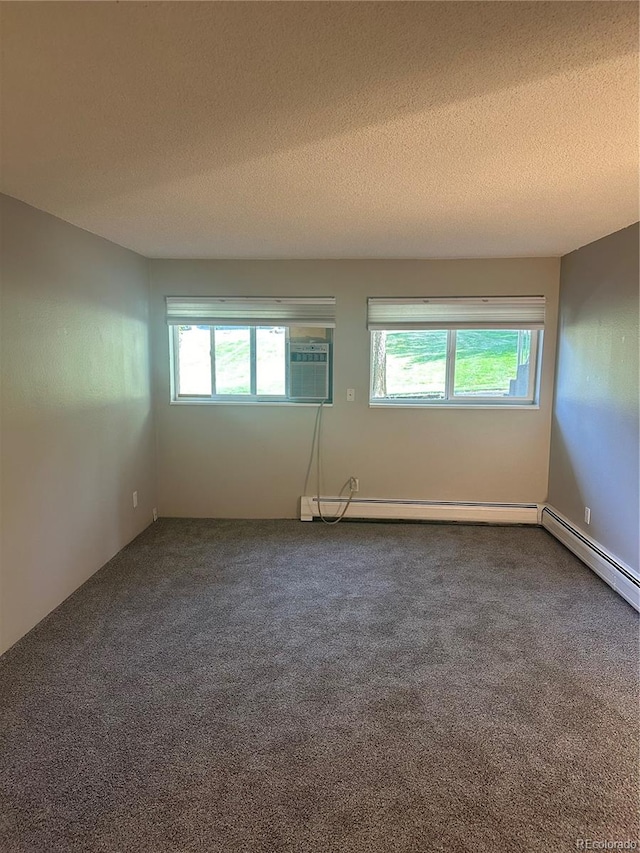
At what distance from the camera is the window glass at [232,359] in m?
4.31

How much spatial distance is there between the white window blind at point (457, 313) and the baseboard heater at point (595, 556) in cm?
160

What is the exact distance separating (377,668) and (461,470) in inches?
91.6

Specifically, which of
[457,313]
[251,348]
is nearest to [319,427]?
[251,348]

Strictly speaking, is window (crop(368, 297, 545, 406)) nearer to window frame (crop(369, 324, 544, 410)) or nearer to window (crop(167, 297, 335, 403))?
window frame (crop(369, 324, 544, 410))

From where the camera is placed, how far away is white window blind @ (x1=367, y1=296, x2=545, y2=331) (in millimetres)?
4055

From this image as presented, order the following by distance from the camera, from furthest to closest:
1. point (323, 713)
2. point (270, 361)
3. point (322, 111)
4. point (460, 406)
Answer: point (270, 361) < point (460, 406) < point (323, 713) < point (322, 111)

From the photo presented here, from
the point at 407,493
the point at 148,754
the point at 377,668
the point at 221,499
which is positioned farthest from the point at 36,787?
the point at 407,493

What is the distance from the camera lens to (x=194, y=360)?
14.4 feet

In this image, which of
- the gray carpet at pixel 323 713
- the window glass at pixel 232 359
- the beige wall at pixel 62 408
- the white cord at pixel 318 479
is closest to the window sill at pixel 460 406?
the white cord at pixel 318 479

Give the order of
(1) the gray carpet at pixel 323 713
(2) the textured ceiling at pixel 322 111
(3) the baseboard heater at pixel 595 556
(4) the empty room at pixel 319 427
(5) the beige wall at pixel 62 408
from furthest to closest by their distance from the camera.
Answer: (3) the baseboard heater at pixel 595 556 < (5) the beige wall at pixel 62 408 < (1) the gray carpet at pixel 323 713 < (4) the empty room at pixel 319 427 < (2) the textured ceiling at pixel 322 111

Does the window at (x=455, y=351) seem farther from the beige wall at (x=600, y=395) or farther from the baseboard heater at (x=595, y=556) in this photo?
the baseboard heater at (x=595, y=556)

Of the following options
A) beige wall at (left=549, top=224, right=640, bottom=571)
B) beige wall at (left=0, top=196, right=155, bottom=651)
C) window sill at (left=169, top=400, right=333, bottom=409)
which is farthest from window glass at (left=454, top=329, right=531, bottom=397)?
beige wall at (left=0, top=196, right=155, bottom=651)

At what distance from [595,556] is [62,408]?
3.53 metres

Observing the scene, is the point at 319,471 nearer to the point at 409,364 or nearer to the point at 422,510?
the point at 422,510
